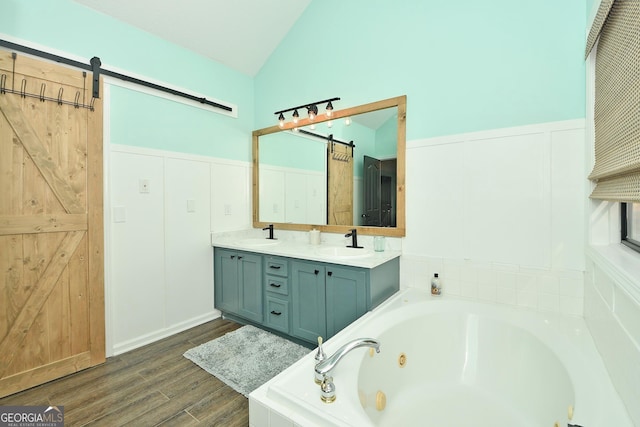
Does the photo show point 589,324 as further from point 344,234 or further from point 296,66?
point 296,66

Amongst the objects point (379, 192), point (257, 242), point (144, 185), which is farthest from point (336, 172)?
point (144, 185)

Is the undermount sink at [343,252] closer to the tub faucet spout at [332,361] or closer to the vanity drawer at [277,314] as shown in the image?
the vanity drawer at [277,314]

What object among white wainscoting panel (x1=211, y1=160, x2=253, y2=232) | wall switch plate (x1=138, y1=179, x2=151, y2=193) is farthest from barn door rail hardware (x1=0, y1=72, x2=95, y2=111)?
white wainscoting panel (x1=211, y1=160, x2=253, y2=232)

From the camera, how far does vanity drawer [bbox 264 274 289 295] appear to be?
97.6 inches

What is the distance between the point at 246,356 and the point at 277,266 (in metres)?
0.73

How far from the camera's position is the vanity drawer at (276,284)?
2.48m

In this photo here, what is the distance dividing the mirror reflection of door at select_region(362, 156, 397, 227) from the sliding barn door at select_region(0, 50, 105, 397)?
2122 millimetres

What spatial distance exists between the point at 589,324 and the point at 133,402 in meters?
2.69

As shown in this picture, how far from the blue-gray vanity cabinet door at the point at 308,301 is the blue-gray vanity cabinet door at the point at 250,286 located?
0.40 meters

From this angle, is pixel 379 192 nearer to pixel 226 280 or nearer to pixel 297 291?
pixel 297 291

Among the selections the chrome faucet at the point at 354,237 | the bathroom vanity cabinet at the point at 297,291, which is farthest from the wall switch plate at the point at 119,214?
the chrome faucet at the point at 354,237

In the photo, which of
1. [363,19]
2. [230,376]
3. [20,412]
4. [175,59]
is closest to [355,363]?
[230,376]

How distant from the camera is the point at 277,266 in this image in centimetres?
251

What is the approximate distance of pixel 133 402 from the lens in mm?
1773
